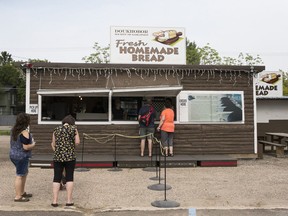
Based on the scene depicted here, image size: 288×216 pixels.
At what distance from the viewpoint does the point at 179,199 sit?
20.4ft

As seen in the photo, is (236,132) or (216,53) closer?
(236,132)

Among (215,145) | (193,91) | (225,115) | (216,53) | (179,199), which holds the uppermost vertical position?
(216,53)

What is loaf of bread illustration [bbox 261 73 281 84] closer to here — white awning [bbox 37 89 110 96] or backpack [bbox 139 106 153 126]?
backpack [bbox 139 106 153 126]

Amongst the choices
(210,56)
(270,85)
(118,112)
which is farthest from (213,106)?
(210,56)

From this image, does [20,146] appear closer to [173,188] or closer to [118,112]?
[173,188]

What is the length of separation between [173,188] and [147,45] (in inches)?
226

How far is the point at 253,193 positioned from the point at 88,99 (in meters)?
6.03

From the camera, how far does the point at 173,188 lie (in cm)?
707

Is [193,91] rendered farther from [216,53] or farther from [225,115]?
[216,53]

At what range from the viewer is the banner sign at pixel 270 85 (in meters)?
18.4

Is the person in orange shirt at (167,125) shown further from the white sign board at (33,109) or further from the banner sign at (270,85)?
the banner sign at (270,85)

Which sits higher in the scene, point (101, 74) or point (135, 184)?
point (101, 74)

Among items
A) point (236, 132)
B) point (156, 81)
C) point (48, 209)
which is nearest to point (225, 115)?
point (236, 132)

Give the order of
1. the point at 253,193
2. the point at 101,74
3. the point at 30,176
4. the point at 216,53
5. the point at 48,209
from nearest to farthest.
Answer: the point at 48,209 → the point at 253,193 → the point at 30,176 → the point at 101,74 → the point at 216,53
